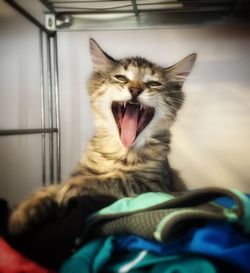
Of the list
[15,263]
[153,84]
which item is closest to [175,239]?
[15,263]

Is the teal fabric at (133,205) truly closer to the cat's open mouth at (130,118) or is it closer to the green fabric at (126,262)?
the green fabric at (126,262)

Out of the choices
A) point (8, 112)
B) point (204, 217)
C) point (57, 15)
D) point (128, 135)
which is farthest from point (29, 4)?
point (204, 217)

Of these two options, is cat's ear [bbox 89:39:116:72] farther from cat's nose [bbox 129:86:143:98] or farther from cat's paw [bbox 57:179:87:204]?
cat's paw [bbox 57:179:87:204]

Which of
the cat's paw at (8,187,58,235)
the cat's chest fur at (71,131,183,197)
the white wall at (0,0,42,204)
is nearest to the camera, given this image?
the cat's paw at (8,187,58,235)

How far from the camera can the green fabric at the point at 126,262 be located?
0.37m

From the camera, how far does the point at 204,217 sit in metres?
0.38

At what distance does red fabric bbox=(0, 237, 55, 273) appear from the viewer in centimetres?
40

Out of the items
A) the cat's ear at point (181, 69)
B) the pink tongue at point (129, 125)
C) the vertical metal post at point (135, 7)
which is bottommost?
the pink tongue at point (129, 125)

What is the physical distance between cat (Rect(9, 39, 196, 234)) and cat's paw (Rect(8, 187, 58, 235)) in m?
0.13

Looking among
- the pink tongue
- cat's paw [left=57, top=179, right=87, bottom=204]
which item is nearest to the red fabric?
cat's paw [left=57, top=179, right=87, bottom=204]

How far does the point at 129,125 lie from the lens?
2.50 feet

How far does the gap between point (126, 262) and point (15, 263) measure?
0.12 meters

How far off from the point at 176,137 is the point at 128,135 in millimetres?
110

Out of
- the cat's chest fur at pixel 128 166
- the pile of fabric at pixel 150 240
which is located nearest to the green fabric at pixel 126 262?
the pile of fabric at pixel 150 240
